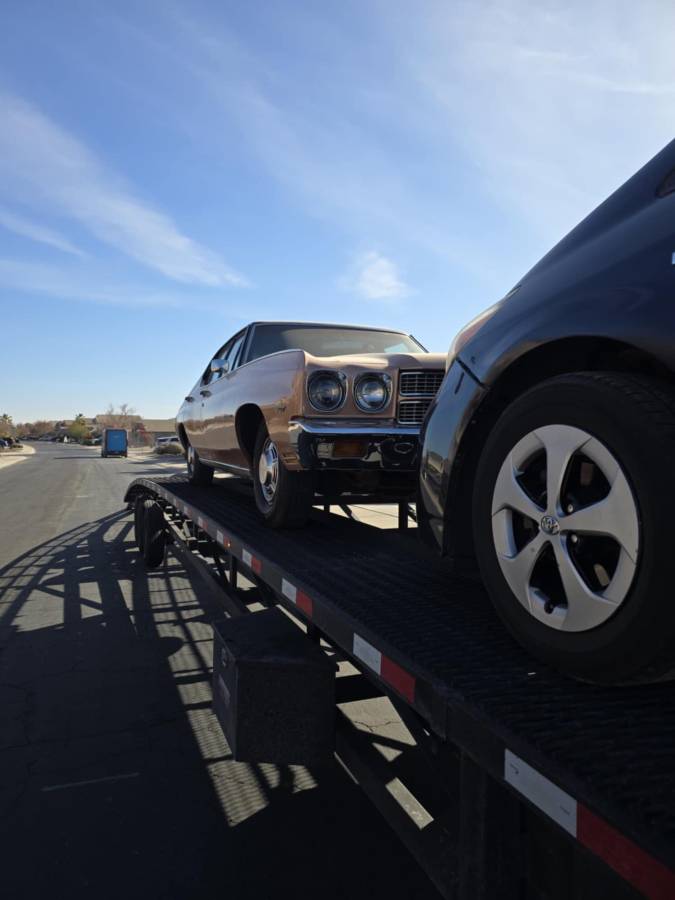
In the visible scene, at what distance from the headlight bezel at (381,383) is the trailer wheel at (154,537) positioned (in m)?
4.58

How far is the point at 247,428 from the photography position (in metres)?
4.72

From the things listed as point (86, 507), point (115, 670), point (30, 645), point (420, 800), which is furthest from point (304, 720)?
point (86, 507)

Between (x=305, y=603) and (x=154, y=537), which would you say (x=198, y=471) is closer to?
(x=154, y=537)

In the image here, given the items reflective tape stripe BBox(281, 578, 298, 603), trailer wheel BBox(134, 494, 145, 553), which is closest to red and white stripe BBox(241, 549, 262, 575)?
reflective tape stripe BBox(281, 578, 298, 603)

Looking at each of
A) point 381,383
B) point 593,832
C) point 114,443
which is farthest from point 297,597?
point 114,443

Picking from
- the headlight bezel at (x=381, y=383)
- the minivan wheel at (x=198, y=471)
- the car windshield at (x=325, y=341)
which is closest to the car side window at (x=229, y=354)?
the car windshield at (x=325, y=341)

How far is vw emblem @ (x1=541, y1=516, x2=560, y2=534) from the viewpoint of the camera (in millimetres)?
1619

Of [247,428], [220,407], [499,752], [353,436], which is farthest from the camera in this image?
[220,407]

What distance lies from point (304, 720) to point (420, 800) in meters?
0.58

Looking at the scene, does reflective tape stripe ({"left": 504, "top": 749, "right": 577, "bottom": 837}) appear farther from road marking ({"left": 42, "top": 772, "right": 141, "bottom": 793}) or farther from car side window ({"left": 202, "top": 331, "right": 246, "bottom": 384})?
car side window ({"left": 202, "top": 331, "right": 246, "bottom": 384})

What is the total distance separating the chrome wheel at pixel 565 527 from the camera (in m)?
1.46

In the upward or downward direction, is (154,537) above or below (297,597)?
below

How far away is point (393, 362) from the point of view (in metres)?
3.57

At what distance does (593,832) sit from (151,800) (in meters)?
2.32
